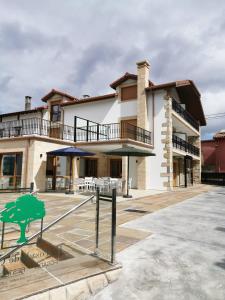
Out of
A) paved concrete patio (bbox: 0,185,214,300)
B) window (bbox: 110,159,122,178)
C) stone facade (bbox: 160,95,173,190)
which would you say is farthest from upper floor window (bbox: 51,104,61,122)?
paved concrete patio (bbox: 0,185,214,300)

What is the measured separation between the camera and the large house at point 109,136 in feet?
43.2

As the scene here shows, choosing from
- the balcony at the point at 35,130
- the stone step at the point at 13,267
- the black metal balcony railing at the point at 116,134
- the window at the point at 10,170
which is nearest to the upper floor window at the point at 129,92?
the black metal balcony railing at the point at 116,134

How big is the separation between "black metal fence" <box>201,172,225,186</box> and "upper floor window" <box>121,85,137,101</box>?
41.2ft

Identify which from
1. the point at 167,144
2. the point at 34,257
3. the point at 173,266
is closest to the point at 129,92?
the point at 167,144

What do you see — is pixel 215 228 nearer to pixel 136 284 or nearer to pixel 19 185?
pixel 136 284

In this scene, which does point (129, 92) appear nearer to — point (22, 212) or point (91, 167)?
point (91, 167)

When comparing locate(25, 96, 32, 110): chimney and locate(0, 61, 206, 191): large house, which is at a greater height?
locate(25, 96, 32, 110): chimney

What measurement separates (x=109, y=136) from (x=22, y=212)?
13694 mm

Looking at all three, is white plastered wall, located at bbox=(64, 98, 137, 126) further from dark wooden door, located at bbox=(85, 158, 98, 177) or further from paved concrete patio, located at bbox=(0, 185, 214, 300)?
paved concrete patio, located at bbox=(0, 185, 214, 300)

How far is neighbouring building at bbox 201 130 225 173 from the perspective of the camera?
26016 millimetres

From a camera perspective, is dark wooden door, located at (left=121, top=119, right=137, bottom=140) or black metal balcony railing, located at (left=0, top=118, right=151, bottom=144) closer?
black metal balcony railing, located at (left=0, top=118, right=151, bottom=144)

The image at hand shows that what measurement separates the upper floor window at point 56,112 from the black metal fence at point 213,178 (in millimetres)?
15863

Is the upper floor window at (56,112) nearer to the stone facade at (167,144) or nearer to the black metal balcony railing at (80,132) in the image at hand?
the black metal balcony railing at (80,132)

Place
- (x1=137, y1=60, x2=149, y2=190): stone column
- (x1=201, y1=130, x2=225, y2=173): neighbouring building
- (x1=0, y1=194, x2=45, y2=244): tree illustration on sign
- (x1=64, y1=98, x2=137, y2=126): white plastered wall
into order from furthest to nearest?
(x1=201, y1=130, x2=225, y2=173): neighbouring building, (x1=64, y1=98, x2=137, y2=126): white plastered wall, (x1=137, y1=60, x2=149, y2=190): stone column, (x1=0, y1=194, x2=45, y2=244): tree illustration on sign
